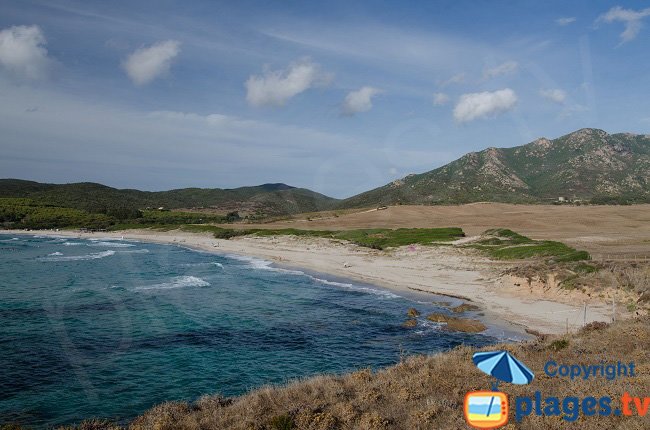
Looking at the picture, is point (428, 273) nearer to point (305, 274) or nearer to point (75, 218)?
point (305, 274)

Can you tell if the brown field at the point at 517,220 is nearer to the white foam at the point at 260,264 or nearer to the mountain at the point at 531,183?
the mountain at the point at 531,183

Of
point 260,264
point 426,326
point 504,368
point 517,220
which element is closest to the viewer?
point 504,368

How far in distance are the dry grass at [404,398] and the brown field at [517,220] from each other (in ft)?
145

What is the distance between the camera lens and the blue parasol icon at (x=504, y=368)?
8289 mm

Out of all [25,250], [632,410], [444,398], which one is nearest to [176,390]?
[444,398]

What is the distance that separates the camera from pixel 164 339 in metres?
24.9

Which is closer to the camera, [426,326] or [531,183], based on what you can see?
[426,326]

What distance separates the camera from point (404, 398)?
12.3 metres

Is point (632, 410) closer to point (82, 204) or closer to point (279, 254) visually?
point (279, 254)

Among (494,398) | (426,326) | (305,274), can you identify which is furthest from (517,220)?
(494,398)

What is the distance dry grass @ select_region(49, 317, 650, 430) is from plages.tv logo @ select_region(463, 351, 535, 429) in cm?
183

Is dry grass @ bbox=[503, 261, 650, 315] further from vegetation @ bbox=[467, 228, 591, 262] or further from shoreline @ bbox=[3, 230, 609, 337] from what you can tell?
vegetation @ bbox=[467, 228, 591, 262]

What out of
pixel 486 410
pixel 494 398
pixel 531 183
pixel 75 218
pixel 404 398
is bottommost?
pixel 404 398

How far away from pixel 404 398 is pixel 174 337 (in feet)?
55.4
